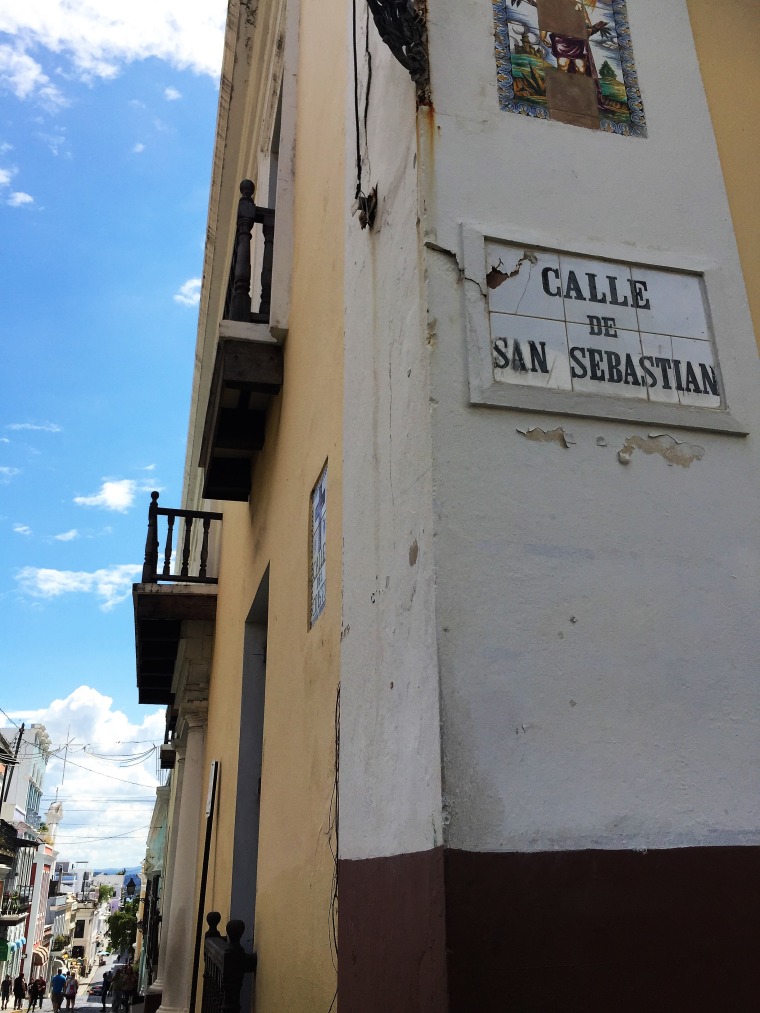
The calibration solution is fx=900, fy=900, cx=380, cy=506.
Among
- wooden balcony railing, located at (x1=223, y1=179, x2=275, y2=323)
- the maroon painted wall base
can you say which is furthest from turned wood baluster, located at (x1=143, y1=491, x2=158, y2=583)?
the maroon painted wall base

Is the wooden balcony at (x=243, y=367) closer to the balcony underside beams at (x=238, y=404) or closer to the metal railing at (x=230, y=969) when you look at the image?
the balcony underside beams at (x=238, y=404)

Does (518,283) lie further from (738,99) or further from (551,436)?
(738,99)

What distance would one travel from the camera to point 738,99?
3.57 m

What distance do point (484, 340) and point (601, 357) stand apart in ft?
1.20

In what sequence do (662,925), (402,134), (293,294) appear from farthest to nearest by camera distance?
(293,294), (402,134), (662,925)

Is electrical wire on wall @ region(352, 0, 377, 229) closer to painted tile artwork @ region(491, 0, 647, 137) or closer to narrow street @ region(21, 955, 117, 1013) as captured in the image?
painted tile artwork @ region(491, 0, 647, 137)

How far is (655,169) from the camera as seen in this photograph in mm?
3131

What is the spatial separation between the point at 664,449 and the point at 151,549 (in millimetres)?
6538

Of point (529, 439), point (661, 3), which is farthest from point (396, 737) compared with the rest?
point (661, 3)

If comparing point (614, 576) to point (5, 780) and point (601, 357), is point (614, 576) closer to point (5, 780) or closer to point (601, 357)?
point (601, 357)

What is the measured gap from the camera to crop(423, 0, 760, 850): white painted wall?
215cm

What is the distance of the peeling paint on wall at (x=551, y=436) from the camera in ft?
8.20

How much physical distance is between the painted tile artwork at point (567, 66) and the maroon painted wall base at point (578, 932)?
2.38 meters

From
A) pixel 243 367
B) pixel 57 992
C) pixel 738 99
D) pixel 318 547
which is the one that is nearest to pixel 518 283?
pixel 318 547
